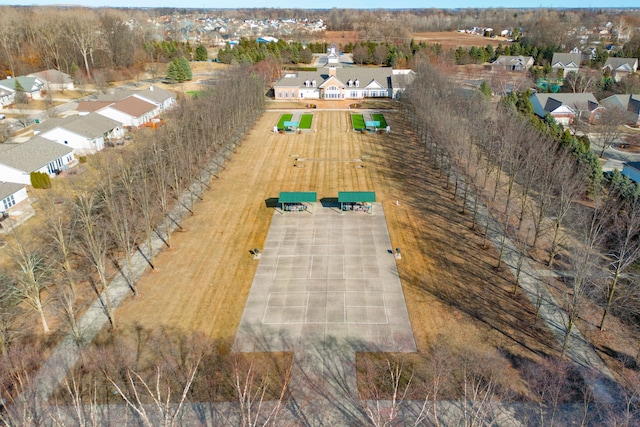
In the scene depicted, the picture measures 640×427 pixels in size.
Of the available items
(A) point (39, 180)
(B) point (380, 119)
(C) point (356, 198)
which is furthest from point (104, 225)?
(B) point (380, 119)

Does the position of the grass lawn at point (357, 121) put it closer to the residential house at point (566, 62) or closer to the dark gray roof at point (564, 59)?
the residential house at point (566, 62)

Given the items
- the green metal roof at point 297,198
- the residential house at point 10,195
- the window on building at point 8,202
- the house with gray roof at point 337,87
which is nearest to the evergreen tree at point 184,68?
the house with gray roof at point 337,87

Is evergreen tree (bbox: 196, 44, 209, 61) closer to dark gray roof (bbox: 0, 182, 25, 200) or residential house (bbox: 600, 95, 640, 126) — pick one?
dark gray roof (bbox: 0, 182, 25, 200)

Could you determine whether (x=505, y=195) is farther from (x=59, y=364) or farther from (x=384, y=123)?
(x=59, y=364)

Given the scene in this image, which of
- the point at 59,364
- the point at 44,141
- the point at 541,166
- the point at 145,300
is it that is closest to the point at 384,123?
the point at 541,166

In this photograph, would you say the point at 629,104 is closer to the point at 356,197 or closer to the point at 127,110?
the point at 356,197

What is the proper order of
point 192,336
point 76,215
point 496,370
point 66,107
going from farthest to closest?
1. point 66,107
2. point 76,215
3. point 192,336
4. point 496,370
